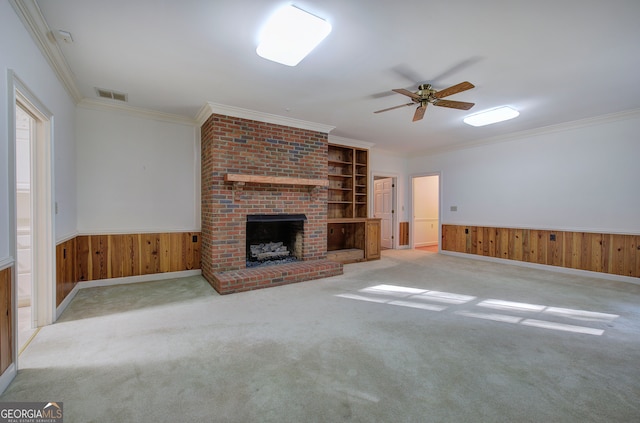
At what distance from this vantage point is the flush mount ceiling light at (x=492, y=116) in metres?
4.14

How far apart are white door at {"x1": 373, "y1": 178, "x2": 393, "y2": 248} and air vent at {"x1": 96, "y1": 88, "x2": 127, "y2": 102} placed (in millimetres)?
5995

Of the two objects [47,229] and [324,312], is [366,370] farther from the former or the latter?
[47,229]

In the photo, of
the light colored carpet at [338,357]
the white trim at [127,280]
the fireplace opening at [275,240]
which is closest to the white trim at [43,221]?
the light colored carpet at [338,357]

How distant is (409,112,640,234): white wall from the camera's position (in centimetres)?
434

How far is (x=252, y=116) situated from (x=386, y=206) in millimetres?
4725

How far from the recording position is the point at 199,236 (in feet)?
15.3

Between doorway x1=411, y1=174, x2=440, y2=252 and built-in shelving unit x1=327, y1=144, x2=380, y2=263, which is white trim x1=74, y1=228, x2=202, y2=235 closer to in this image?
built-in shelving unit x1=327, y1=144, x2=380, y2=263

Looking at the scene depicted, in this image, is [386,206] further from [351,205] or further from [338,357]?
[338,357]

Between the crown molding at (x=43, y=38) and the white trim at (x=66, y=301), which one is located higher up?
the crown molding at (x=43, y=38)

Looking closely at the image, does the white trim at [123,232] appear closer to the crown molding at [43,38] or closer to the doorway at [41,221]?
the doorway at [41,221]

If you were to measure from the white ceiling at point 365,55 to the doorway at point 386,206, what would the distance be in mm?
3459

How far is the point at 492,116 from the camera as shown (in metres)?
4.32

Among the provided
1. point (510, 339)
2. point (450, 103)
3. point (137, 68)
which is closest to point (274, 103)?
point (137, 68)

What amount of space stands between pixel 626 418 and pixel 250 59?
377 centimetres
